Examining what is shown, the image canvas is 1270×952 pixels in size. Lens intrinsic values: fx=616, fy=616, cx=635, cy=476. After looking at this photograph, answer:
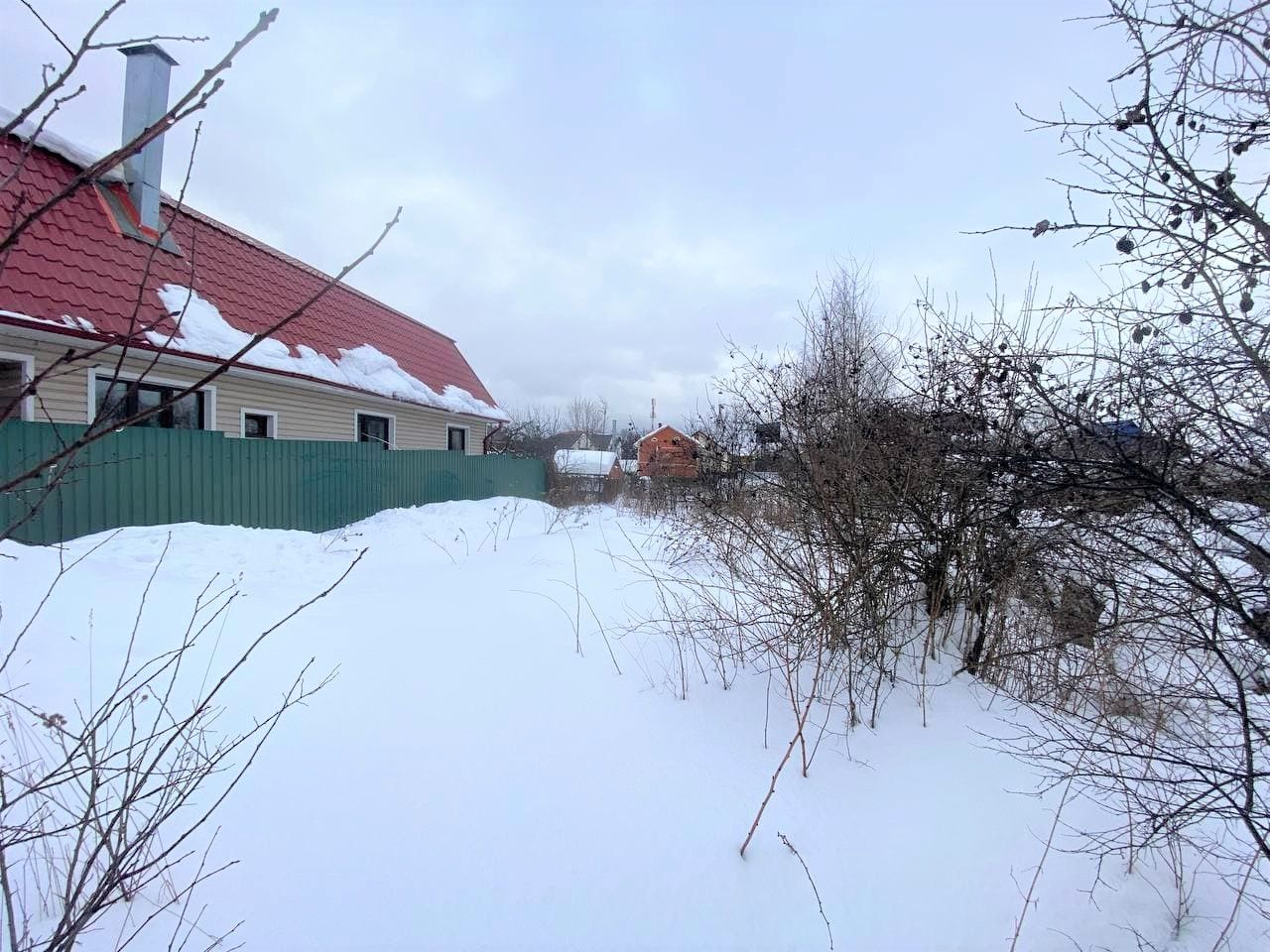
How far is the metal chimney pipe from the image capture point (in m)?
7.21

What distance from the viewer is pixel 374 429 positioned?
42.9ft

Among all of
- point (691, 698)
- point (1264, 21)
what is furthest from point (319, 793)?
point (1264, 21)

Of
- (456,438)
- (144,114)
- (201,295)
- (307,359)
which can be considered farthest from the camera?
(456,438)

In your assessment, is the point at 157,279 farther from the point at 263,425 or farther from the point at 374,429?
the point at 374,429

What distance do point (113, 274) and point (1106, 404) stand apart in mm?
10137

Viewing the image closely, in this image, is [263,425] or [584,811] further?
[263,425]

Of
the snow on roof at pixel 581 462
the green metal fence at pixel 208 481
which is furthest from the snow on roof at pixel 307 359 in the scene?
the snow on roof at pixel 581 462

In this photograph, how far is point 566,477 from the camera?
2003cm

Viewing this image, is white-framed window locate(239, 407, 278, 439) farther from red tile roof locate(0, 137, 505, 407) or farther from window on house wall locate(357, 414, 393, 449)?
window on house wall locate(357, 414, 393, 449)

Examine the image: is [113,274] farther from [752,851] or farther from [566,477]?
[566,477]

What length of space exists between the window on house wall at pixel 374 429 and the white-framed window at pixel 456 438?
2.86m

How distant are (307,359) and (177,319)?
22.7ft

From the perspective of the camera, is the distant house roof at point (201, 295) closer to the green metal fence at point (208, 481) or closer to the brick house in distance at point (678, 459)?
the green metal fence at point (208, 481)

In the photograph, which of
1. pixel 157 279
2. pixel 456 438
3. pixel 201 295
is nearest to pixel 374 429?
pixel 456 438
